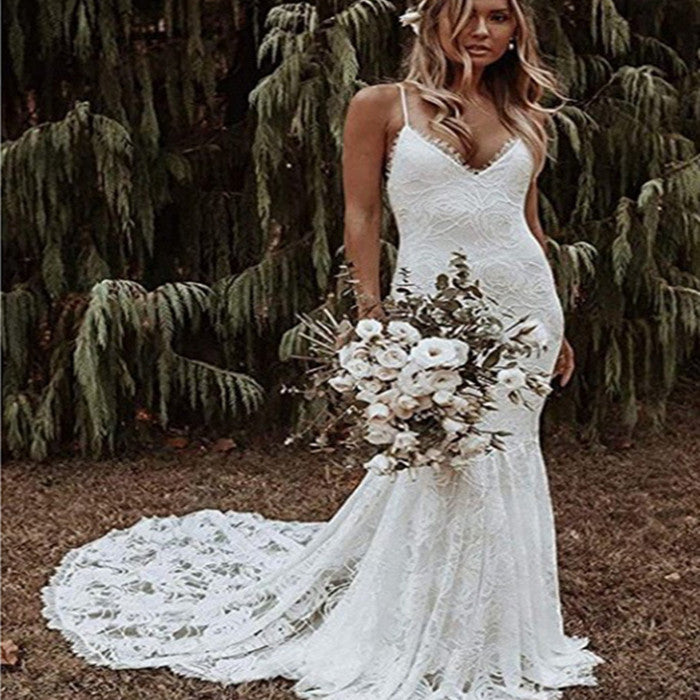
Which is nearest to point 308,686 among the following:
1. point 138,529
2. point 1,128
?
point 138,529

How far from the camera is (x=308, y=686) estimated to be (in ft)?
8.87

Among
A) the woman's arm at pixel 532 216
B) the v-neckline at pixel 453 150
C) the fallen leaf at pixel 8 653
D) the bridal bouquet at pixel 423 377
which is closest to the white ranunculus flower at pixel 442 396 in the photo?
the bridal bouquet at pixel 423 377

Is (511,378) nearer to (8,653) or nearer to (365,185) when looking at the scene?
(365,185)

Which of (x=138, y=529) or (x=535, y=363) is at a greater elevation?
(x=535, y=363)

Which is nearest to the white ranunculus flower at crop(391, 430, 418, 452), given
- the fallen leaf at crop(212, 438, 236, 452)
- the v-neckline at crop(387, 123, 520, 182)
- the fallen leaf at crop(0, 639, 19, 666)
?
the v-neckline at crop(387, 123, 520, 182)

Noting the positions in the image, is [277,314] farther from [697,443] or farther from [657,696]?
[657,696]

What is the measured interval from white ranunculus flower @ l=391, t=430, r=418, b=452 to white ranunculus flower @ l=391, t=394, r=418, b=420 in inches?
1.4

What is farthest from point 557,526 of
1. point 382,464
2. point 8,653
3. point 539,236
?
point 8,653

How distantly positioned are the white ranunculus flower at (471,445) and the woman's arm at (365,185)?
1.20 feet

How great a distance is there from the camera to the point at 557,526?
3.84 m

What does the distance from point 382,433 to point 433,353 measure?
20cm

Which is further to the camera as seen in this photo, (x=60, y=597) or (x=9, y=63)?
(x=9, y=63)

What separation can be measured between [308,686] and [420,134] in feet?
4.24

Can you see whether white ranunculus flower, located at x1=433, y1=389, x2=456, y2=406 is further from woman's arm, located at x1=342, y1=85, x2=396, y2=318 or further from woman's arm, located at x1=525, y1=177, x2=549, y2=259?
woman's arm, located at x1=525, y1=177, x2=549, y2=259
